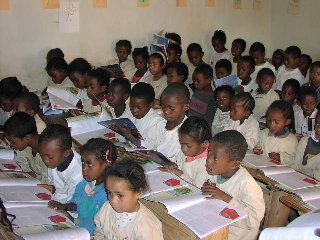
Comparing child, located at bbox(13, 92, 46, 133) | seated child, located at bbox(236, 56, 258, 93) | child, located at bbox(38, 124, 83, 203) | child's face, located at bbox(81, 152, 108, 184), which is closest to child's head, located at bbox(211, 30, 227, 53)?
seated child, located at bbox(236, 56, 258, 93)

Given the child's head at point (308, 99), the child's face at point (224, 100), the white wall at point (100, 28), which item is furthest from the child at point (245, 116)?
the white wall at point (100, 28)

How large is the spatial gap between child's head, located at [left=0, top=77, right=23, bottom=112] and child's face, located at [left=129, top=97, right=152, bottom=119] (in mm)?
1179

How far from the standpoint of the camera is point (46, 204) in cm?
205

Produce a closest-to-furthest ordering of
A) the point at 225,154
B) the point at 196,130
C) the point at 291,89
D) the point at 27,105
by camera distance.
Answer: the point at 225,154
the point at 196,130
the point at 27,105
the point at 291,89

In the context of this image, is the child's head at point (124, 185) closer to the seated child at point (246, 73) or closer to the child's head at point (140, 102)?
the child's head at point (140, 102)

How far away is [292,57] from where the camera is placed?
4988 millimetres

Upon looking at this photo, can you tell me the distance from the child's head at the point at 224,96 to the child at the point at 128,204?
6.41ft

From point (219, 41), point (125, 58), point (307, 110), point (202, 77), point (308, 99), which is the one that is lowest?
point (307, 110)

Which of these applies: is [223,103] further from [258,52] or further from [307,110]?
[258,52]

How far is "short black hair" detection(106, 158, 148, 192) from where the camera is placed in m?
1.75

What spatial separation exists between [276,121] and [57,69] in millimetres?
2450

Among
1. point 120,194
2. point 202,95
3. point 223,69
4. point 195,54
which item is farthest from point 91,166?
point 195,54

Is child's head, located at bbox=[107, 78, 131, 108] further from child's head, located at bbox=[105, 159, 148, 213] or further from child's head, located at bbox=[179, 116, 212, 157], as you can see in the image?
child's head, located at bbox=[105, 159, 148, 213]

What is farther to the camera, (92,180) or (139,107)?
(139,107)
